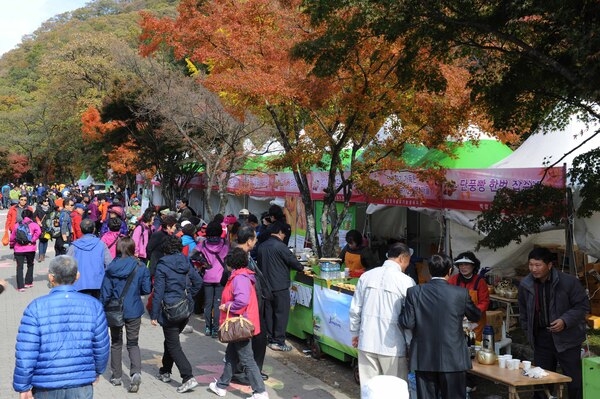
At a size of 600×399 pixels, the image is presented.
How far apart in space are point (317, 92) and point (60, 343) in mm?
6782

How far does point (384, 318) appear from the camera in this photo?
494 centimetres

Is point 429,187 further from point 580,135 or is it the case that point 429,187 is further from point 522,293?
point 522,293

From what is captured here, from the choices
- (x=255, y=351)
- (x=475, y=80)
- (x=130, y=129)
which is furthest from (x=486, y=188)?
(x=130, y=129)

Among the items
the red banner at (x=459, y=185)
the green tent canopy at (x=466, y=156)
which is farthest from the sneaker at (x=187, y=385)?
the green tent canopy at (x=466, y=156)

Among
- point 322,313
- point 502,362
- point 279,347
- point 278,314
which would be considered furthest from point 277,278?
point 502,362

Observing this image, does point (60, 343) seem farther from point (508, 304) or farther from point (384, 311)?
point (508, 304)

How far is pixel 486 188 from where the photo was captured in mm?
9305

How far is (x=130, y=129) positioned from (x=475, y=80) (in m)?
19.9

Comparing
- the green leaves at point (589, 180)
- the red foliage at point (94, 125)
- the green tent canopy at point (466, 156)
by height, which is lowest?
the green leaves at point (589, 180)

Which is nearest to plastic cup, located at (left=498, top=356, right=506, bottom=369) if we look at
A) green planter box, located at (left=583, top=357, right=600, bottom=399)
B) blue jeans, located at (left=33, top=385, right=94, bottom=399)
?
green planter box, located at (left=583, top=357, right=600, bottom=399)

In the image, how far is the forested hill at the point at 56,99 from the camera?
3547cm

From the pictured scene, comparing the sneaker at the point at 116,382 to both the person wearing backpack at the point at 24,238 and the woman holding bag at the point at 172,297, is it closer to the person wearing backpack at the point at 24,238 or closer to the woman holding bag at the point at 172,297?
the woman holding bag at the point at 172,297

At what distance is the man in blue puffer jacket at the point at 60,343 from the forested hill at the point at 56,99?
23704 mm

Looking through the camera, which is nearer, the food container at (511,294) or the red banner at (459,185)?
the red banner at (459,185)
